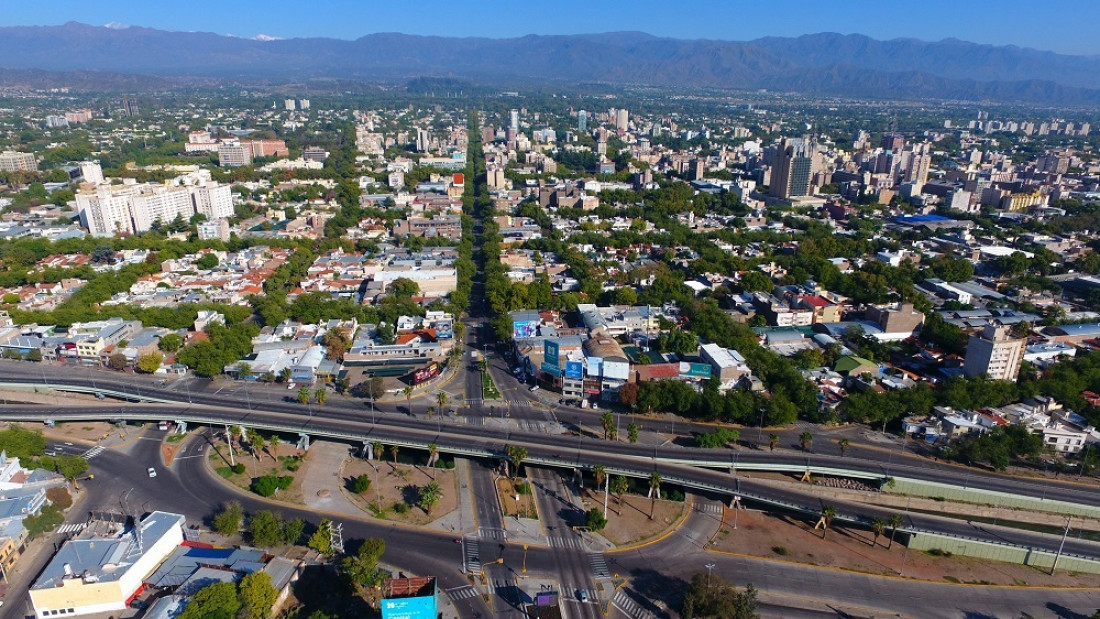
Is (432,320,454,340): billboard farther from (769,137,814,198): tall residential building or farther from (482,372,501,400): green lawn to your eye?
(769,137,814,198): tall residential building

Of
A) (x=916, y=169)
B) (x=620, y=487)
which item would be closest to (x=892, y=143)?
(x=916, y=169)

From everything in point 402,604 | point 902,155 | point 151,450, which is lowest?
point 151,450

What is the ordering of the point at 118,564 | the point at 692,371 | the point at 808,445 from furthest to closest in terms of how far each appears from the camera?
the point at 692,371 → the point at 808,445 → the point at 118,564

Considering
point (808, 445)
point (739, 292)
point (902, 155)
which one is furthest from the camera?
point (902, 155)

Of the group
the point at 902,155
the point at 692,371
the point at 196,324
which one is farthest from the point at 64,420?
the point at 902,155

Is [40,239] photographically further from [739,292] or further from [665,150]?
[665,150]

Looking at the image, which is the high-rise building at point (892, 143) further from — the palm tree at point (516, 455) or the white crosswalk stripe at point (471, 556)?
the white crosswalk stripe at point (471, 556)

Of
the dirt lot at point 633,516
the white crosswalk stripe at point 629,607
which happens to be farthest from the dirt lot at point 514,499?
the white crosswalk stripe at point 629,607
